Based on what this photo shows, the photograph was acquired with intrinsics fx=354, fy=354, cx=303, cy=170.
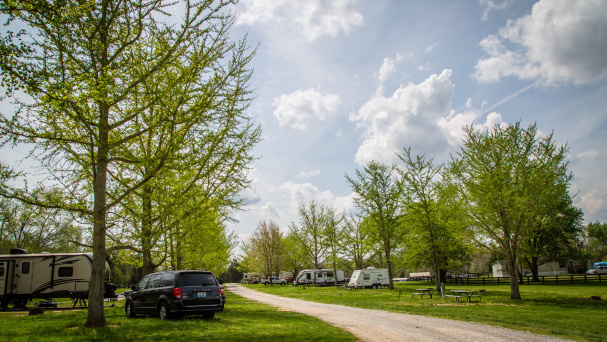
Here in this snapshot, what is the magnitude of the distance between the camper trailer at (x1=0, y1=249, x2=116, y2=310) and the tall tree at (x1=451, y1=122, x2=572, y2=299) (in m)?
23.0

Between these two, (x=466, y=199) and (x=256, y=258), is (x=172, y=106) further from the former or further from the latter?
(x=256, y=258)

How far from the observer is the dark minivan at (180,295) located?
11.8 metres

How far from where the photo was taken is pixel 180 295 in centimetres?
1181

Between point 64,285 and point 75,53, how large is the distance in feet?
54.0

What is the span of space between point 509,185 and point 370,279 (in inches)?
960

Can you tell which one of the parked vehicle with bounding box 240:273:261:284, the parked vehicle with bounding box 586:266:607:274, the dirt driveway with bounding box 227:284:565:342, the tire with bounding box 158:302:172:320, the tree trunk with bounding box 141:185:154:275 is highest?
the tree trunk with bounding box 141:185:154:275

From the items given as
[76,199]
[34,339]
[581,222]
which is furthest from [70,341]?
[581,222]

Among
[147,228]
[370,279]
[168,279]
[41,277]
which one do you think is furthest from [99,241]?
[370,279]

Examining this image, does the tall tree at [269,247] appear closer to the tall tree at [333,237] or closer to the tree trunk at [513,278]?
the tall tree at [333,237]

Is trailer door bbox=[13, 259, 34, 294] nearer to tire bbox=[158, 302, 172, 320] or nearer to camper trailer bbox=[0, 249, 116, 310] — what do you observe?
camper trailer bbox=[0, 249, 116, 310]

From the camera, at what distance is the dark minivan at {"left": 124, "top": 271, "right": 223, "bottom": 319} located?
38.9 feet

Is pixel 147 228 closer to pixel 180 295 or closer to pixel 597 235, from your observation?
pixel 180 295

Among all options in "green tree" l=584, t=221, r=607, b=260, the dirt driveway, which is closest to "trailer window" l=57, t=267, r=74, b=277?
the dirt driveway

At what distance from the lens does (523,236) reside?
20750 millimetres
